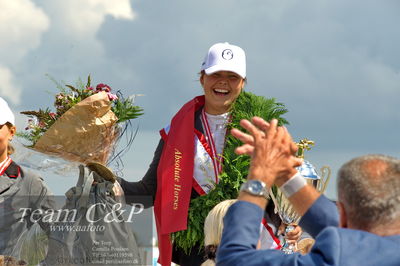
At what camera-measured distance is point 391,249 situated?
2.46 meters

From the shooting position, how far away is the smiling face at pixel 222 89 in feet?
19.0

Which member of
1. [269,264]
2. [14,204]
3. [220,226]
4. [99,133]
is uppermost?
[99,133]

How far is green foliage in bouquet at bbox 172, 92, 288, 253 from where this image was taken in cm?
555

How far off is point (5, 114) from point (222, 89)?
1.88m

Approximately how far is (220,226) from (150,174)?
7.29 feet

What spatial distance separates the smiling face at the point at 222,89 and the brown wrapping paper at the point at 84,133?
0.78 meters

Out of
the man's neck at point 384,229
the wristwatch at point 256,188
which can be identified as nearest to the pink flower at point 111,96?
the wristwatch at point 256,188

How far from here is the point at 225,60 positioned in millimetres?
5824

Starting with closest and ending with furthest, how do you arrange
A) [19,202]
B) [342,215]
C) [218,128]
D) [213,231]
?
[342,215] < [213,231] < [218,128] < [19,202]

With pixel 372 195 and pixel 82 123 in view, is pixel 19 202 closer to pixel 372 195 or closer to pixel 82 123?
pixel 82 123

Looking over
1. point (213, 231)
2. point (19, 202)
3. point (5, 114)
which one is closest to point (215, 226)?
point (213, 231)

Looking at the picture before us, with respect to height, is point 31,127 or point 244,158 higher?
point 31,127

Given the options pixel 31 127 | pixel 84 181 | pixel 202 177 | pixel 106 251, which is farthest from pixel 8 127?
pixel 202 177

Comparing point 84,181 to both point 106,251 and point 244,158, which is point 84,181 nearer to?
point 106,251
